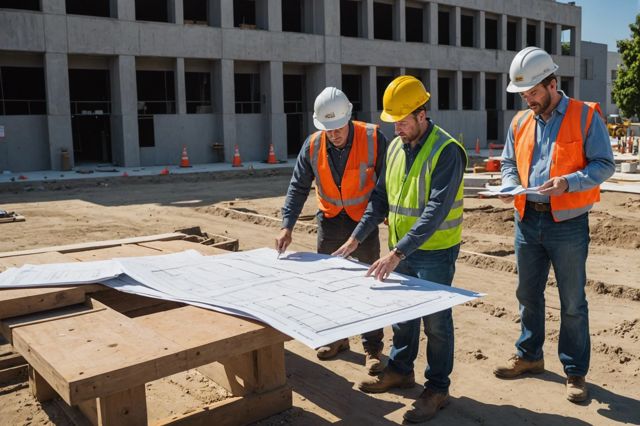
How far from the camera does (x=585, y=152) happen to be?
13.9 ft

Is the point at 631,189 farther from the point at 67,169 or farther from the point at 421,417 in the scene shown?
the point at 67,169

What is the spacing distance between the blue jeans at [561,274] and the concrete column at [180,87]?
77.6ft

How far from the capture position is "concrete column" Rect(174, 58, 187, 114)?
26391 millimetres

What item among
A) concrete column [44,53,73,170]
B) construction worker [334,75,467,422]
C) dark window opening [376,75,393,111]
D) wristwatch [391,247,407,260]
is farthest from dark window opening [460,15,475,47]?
wristwatch [391,247,407,260]

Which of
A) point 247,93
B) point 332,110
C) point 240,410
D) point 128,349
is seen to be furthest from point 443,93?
point 128,349

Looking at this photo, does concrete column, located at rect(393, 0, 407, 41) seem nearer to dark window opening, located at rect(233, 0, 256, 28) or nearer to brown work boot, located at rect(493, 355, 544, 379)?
dark window opening, located at rect(233, 0, 256, 28)

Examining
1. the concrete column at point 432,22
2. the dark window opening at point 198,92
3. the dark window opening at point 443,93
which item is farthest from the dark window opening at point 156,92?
the dark window opening at point 443,93

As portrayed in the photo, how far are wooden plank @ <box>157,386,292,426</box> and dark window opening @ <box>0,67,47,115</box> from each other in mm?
23331

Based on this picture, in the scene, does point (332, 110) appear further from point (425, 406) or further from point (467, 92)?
point (467, 92)

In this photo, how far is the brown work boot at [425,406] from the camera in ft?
13.5

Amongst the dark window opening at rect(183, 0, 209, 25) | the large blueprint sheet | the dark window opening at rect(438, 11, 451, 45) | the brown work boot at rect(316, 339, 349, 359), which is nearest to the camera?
the large blueprint sheet

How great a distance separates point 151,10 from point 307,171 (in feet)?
83.0

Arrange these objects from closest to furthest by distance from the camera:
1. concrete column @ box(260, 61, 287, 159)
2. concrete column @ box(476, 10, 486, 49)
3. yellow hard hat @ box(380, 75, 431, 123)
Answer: yellow hard hat @ box(380, 75, 431, 123), concrete column @ box(260, 61, 287, 159), concrete column @ box(476, 10, 486, 49)

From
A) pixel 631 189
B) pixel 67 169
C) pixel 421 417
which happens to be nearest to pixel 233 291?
pixel 421 417
